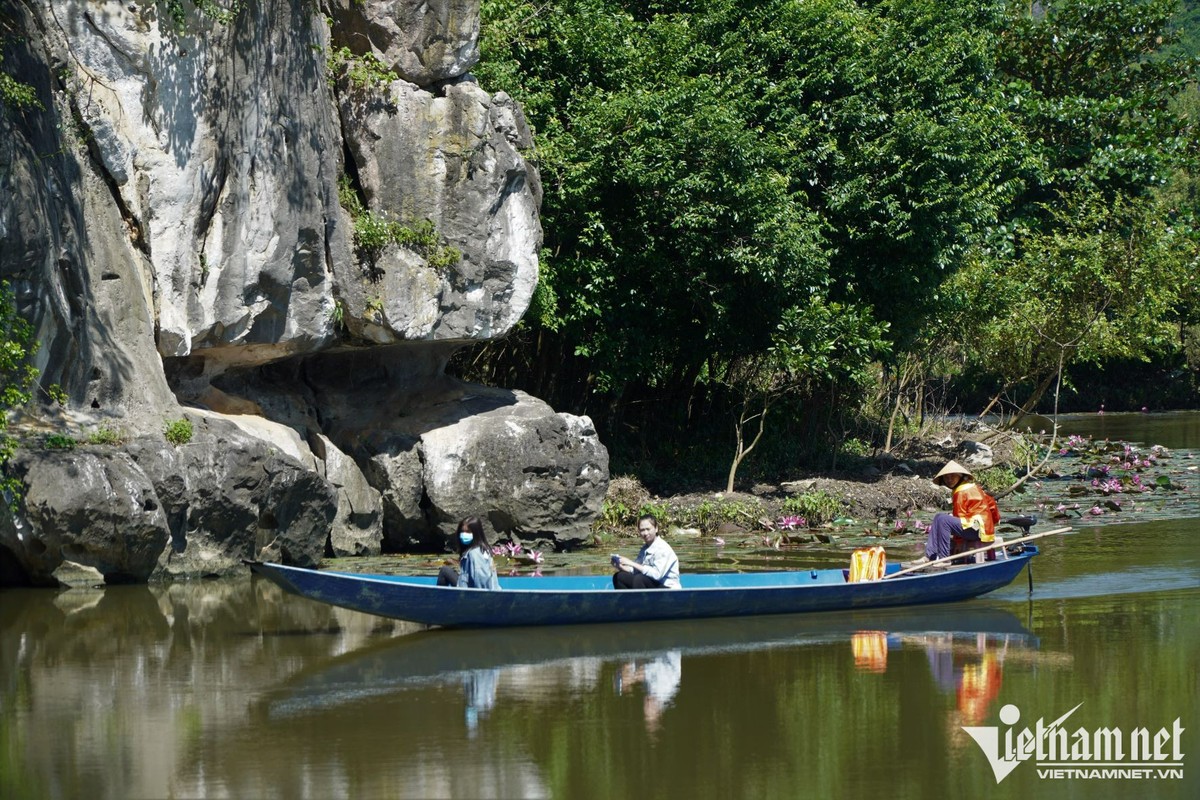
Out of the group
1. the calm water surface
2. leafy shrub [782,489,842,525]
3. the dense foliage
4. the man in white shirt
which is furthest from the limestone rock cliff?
the man in white shirt

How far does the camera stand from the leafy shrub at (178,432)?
14961 mm

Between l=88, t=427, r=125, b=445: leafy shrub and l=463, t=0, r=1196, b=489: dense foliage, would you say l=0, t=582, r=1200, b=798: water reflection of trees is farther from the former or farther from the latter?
l=463, t=0, r=1196, b=489: dense foliage

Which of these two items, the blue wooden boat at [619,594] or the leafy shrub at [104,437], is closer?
the blue wooden boat at [619,594]

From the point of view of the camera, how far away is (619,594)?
12805 millimetres

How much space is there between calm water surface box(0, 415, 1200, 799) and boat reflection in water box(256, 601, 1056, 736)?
0.04m

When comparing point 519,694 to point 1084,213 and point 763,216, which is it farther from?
point 1084,213

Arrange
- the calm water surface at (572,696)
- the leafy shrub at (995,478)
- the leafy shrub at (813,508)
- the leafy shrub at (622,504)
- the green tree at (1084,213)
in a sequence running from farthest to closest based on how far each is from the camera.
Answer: the green tree at (1084,213)
the leafy shrub at (995,478)
the leafy shrub at (813,508)
the leafy shrub at (622,504)
the calm water surface at (572,696)

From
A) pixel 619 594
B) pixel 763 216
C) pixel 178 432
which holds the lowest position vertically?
pixel 619 594

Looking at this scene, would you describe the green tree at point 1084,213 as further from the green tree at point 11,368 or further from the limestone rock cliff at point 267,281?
the green tree at point 11,368

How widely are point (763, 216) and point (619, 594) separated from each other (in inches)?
362

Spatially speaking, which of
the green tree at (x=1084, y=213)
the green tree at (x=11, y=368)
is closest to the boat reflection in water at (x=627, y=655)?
the green tree at (x=11, y=368)

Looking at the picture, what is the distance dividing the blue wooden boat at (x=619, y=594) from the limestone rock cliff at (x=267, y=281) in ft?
9.54

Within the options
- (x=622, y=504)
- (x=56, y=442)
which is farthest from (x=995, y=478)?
(x=56, y=442)

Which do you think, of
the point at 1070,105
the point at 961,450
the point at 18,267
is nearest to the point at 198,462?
the point at 18,267
